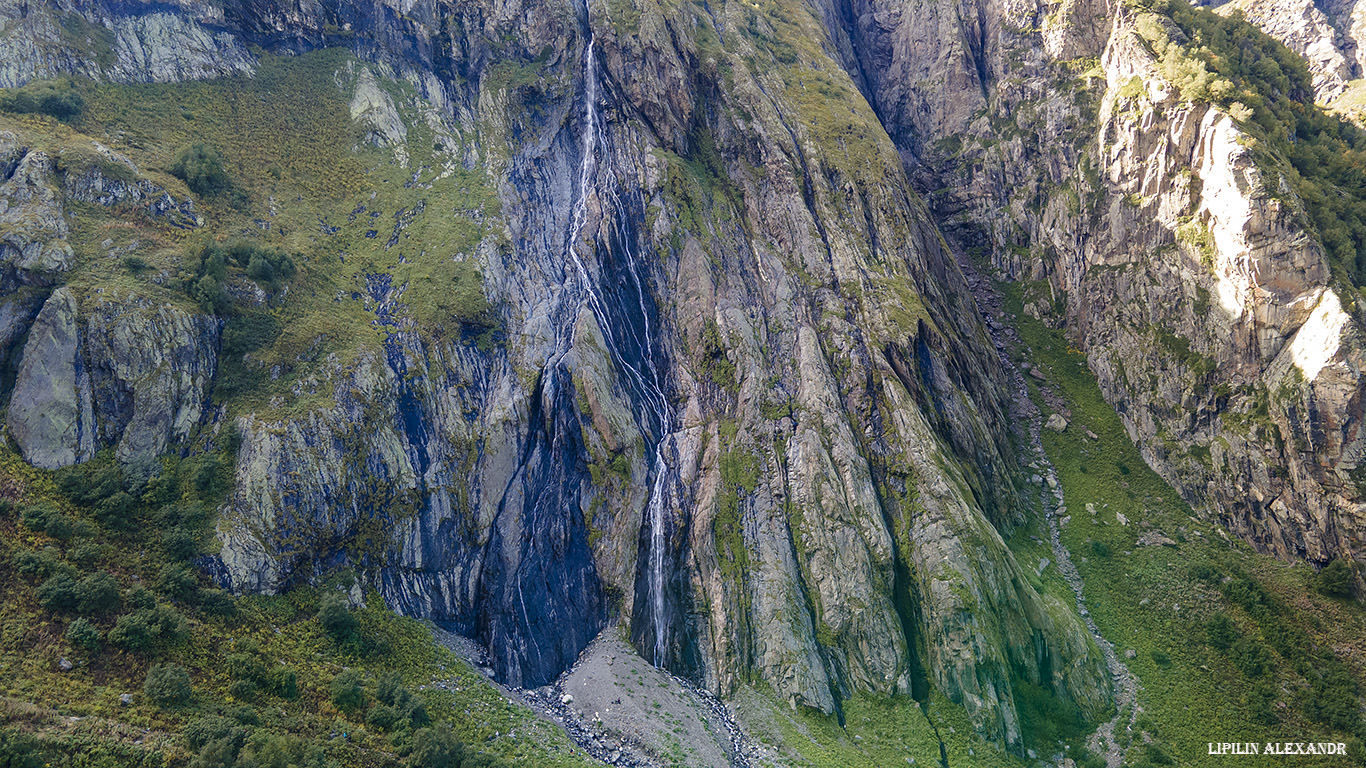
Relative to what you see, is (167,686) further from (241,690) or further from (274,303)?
(274,303)

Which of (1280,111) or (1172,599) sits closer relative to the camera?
(1172,599)

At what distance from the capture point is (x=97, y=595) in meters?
26.1

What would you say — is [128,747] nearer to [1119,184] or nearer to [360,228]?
[360,228]

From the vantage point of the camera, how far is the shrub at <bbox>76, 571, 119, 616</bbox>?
25797mm

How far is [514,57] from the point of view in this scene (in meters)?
60.3

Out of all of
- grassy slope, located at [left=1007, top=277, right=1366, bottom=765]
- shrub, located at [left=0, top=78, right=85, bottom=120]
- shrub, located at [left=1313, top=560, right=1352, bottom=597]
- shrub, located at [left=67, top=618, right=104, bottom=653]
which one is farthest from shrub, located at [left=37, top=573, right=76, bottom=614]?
shrub, located at [left=1313, top=560, right=1352, bottom=597]

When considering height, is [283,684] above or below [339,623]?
below

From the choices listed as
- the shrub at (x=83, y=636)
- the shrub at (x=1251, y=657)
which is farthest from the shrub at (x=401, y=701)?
the shrub at (x=1251, y=657)

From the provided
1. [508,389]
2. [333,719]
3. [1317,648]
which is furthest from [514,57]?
[1317,648]

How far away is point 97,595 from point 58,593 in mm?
1249

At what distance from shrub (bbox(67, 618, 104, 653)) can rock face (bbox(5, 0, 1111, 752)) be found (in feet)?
20.4

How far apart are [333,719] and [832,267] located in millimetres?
46770

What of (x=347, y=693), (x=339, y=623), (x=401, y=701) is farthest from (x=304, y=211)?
(x=401, y=701)

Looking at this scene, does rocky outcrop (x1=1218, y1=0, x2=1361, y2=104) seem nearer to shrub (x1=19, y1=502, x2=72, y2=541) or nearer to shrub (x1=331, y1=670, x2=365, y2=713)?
shrub (x1=331, y1=670, x2=365, y2=713)
